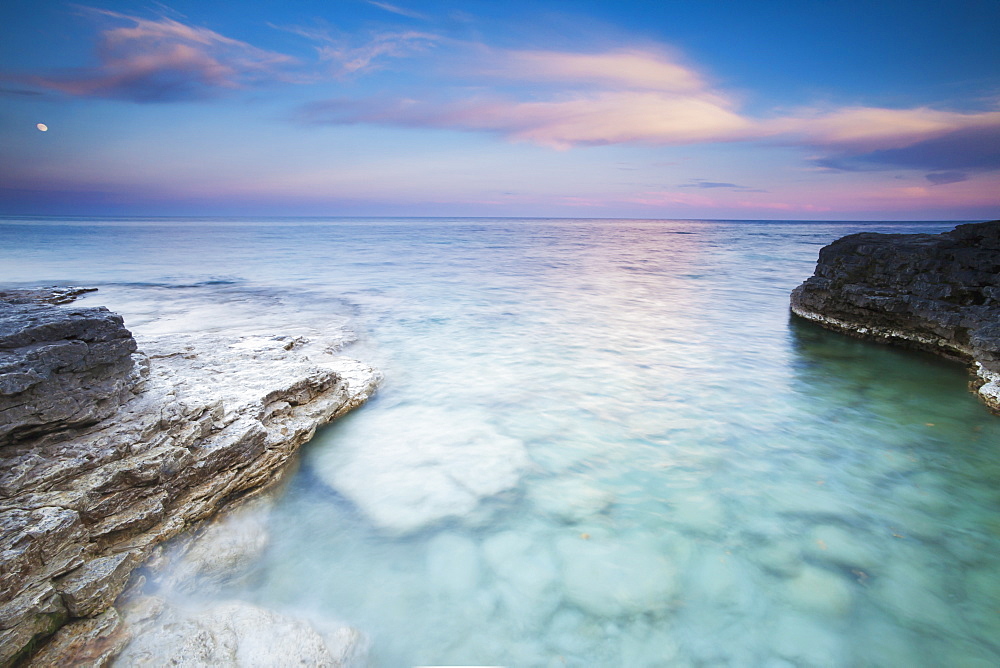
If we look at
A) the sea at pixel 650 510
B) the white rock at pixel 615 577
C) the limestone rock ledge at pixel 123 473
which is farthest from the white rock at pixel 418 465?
the white rock at pixel 615 577

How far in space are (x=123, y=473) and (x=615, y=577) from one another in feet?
11.6

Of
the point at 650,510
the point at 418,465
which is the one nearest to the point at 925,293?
the point at 650,510

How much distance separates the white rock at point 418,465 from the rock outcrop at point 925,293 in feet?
20.7

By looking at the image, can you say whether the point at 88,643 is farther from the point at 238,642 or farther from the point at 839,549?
the point at 839,549

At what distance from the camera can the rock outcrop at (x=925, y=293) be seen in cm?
671

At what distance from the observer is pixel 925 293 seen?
763 centimetres

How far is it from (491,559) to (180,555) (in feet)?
7.26

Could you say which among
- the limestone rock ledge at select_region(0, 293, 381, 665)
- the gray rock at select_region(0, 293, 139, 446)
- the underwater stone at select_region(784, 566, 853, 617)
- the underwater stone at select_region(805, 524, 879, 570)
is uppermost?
the gray rock at select_region(0, 293, 139, 446)

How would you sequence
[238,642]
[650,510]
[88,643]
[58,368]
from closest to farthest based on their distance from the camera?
[88,643] < [238,642] < [58,368] < [650,510]

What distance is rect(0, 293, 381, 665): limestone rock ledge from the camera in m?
2.46

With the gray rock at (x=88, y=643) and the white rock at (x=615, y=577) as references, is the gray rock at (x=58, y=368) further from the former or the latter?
the white rock at (x=615, y=577)

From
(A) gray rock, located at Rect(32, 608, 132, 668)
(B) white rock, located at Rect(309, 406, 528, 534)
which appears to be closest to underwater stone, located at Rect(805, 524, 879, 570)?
(B) white rock, located at Rect(309, 406, 528, 534)

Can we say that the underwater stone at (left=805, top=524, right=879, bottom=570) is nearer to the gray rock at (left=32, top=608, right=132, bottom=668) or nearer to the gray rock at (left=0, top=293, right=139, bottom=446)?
the gray rock at (left=32, top=608, right=132, bottom=668)

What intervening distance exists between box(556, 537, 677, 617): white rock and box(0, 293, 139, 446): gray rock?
373 centimetres
